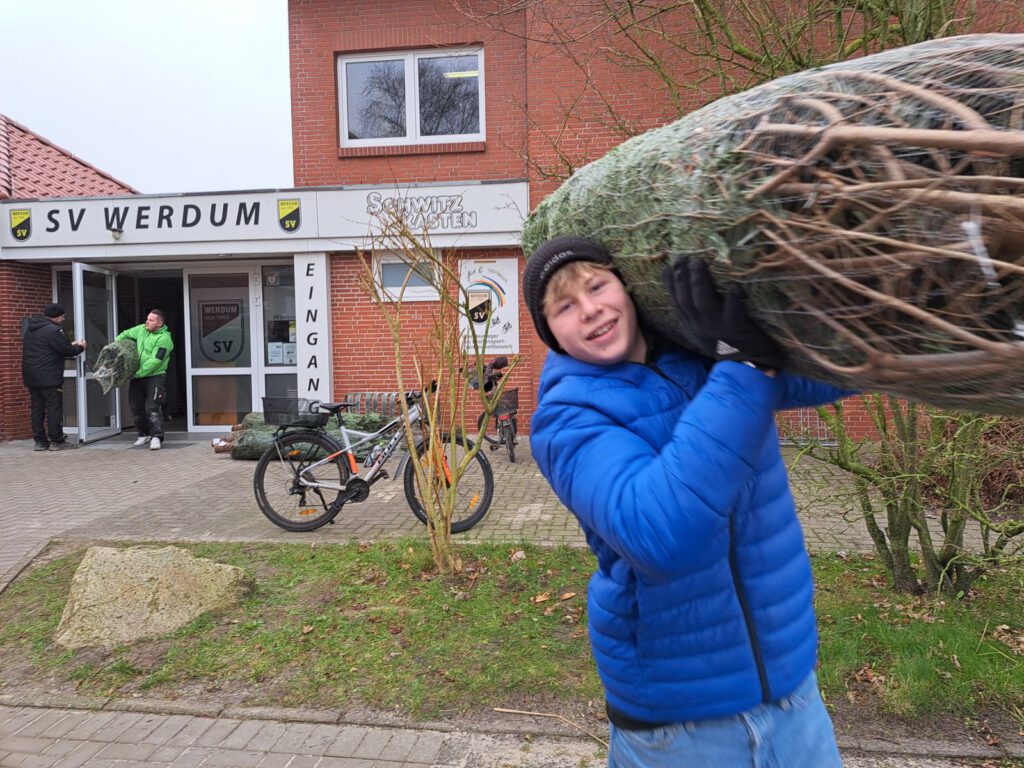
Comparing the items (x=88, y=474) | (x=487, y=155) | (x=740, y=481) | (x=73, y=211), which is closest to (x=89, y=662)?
(x=740, y=481)

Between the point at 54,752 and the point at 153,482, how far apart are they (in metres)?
5.63

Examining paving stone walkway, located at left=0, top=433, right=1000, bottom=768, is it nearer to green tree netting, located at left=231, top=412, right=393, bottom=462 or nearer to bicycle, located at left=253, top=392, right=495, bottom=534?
bicycle, located at left=253, top=392, right=495, bottom=534

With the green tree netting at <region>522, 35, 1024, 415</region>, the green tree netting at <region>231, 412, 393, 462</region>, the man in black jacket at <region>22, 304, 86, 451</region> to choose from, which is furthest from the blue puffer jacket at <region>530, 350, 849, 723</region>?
the man in black jacket at <region>22, 304, 86, 451</region>

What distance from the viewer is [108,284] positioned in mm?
11578

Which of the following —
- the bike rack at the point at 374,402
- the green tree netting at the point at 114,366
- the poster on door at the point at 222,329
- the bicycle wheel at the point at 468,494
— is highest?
the poster on door at the point at 222,329

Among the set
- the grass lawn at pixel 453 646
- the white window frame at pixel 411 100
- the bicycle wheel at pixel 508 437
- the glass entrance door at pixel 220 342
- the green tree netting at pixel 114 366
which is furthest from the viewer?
the glass entrance door at pixel 220 342

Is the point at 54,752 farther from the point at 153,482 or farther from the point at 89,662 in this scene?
the point at 153,482

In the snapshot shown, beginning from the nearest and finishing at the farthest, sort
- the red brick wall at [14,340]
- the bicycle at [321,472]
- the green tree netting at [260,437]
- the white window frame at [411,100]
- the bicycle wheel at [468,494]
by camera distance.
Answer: the bicycle wheel at [468,494] → the bicycle at [321,472] → the green tree netting at [260,437] → the white window frame at [411,100] → the red brick wall at [14,340]

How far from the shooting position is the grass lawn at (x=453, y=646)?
3078 millimetres

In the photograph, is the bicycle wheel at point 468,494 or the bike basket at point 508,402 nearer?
the bicycle wheel at point 468,494

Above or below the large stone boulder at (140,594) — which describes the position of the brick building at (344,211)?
above

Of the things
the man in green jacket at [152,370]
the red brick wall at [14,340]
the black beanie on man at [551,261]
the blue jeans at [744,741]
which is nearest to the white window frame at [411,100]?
the man in green jacket at [152,370]

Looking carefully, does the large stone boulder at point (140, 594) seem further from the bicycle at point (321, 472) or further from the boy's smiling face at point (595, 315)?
the boy's smiling face at point (595, 315)

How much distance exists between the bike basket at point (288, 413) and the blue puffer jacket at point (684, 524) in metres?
4.52
